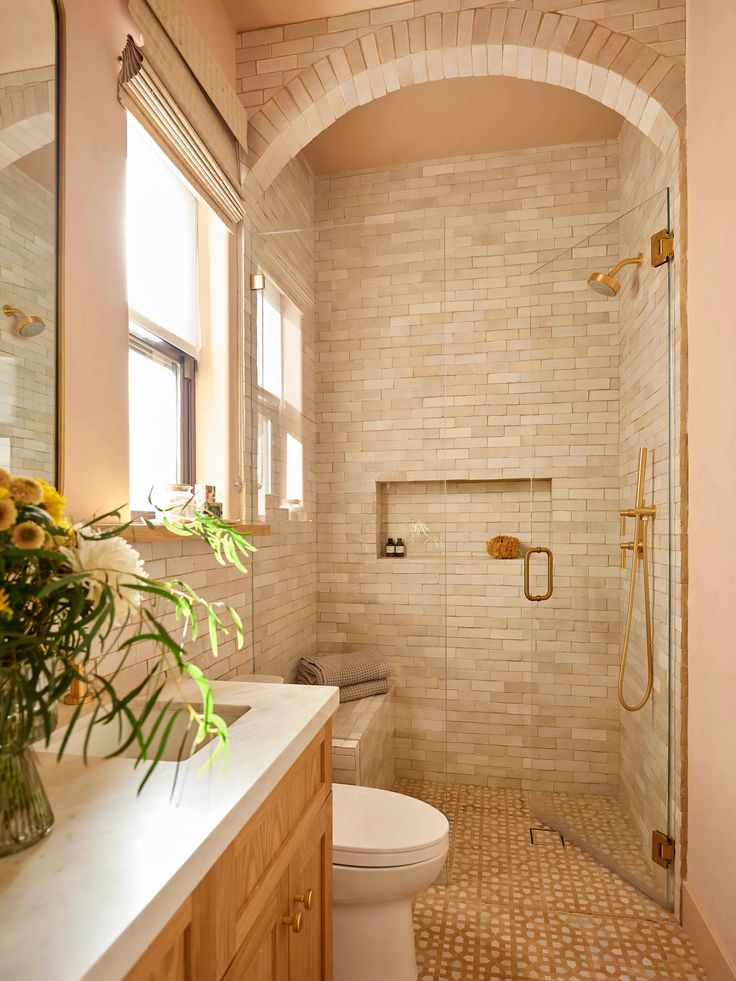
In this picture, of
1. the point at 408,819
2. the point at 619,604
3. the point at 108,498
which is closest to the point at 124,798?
the point at 108,498

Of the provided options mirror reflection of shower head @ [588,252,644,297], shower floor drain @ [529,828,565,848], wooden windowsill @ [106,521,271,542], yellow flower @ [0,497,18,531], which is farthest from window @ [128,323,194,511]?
shower floor drain @ [529,828,565,848]

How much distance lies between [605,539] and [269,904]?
5.98 feet

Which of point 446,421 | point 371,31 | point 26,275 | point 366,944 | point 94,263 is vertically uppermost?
point 371,31

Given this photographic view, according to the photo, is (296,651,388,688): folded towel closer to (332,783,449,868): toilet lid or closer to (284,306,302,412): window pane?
(332,783,449,868): toilet lid

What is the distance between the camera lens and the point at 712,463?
192 cm

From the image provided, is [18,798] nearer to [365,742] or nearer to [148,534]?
[148,534]

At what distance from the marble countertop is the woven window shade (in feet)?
5.26

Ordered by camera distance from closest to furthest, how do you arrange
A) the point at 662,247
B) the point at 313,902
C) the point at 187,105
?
the point at 313,902 → the point at 187,105 → the point at 662,247

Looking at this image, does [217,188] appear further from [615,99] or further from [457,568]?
[457,568]

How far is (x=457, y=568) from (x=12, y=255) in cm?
219

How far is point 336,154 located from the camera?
3.23 m

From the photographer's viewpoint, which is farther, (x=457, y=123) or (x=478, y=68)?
(x=457, y=123)

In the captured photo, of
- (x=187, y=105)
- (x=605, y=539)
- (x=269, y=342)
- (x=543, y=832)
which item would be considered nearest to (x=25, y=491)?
(x=187, y=105)

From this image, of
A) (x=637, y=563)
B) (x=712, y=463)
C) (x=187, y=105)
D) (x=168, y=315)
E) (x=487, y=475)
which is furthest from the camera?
(x=487, y=475)
